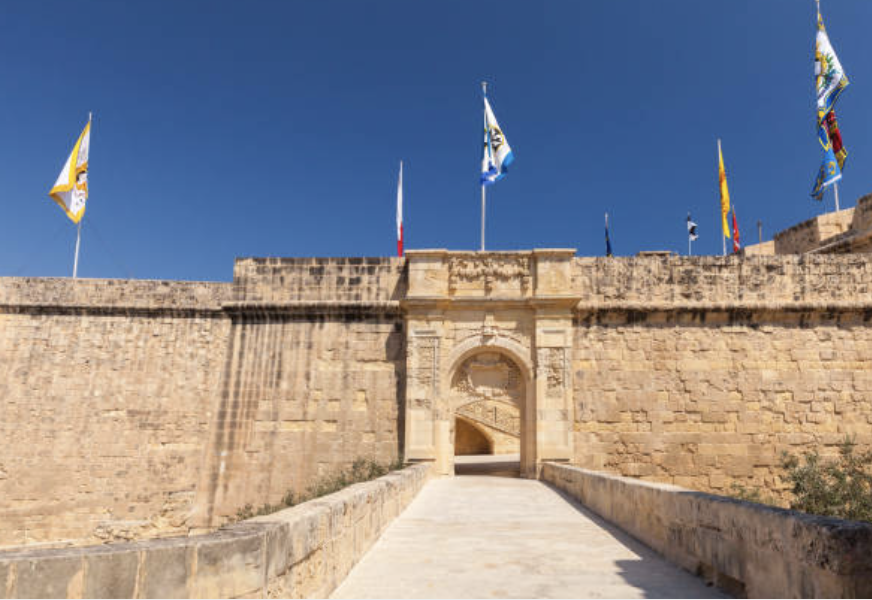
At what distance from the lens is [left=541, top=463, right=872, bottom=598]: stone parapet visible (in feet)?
7.79

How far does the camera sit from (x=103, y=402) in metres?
11.8

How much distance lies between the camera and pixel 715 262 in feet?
37.7

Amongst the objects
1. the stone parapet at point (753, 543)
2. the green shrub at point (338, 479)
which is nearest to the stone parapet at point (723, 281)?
the green shrub at point (338, 479)

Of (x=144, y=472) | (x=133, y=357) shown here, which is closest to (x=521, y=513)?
(x=144, y=472)

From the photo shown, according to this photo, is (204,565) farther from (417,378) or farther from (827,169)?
(827,169)

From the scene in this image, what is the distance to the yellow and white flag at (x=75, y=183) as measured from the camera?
13367 mm

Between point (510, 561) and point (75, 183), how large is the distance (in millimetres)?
13754

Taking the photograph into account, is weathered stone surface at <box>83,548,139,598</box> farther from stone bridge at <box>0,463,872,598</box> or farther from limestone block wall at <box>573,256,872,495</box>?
limestone block wall at <box>573,256,872,495</box>

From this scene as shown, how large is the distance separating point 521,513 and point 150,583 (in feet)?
16.5

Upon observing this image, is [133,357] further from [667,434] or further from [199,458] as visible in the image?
[667,434]

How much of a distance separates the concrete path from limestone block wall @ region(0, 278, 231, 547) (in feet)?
22.2

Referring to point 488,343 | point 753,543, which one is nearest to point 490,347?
point 488,343

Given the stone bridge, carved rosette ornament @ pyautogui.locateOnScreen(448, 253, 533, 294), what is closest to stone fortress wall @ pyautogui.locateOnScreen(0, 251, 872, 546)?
carved rosette ornament @ pyautogui.locateOnScreen(448, 253, 533, 294)

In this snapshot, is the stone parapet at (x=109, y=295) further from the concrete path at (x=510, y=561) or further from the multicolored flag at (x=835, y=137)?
the multicolored flag at (x=835, y=137)
